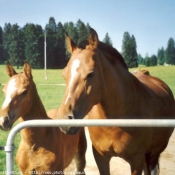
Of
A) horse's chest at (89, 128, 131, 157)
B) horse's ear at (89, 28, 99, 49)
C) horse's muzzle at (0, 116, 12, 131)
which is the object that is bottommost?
horse's chest at (89, 128, 131, 157)

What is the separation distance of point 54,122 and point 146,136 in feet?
3.66

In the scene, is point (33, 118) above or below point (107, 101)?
below

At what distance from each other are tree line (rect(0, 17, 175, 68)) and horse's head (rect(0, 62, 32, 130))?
5.76 metres

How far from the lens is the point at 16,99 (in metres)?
2.10

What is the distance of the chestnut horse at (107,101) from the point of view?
1702mm

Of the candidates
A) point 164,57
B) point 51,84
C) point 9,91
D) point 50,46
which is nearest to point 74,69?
point 9,91

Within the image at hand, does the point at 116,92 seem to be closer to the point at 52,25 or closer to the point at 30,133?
the point at 30,133

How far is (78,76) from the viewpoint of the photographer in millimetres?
1701

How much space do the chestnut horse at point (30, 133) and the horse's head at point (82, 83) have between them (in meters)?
0.54

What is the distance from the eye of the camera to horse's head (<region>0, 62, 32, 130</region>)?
6.55ft

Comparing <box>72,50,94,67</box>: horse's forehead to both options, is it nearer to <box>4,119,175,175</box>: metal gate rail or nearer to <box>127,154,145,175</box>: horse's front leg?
<box>4,119,175,175</box>: metal gate rail

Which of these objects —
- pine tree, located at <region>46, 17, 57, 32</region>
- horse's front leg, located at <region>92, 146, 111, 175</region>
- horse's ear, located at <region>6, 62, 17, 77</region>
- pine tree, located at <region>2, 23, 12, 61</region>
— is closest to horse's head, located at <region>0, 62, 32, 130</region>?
horse's ear, located at <region>6, 62, 17, 77</region>

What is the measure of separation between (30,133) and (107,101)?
747 millimetres

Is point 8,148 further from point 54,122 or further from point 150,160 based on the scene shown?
point 150,160
